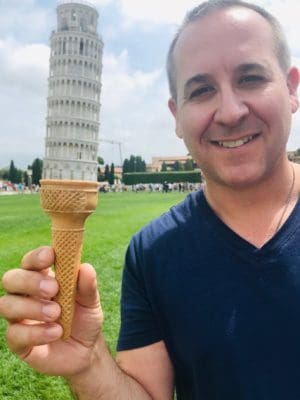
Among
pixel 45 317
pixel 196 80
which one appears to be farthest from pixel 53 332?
pixel 196 80

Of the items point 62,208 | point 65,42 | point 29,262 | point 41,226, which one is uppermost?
point 65,42

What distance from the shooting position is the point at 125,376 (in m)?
1.66

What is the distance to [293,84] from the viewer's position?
1.84 metres

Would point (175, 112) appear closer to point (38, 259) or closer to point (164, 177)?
point (38, 259)

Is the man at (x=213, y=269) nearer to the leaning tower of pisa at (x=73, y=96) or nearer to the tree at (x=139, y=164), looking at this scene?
the leaning tower of pisa at (x=73, y=96)

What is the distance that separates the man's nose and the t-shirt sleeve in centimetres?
57

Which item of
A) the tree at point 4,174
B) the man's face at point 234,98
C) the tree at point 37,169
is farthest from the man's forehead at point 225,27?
the tree at point 4,174

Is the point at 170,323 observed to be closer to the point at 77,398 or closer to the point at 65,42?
the point at 77,398

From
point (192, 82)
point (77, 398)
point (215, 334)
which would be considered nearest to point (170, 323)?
point (215, 334)

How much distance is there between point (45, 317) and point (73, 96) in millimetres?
83645

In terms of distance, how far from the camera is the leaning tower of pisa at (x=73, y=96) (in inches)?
3189

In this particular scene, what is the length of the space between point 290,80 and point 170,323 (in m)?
1.07

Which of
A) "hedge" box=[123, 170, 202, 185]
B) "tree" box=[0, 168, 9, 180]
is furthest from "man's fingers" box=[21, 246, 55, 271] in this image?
"tree" box=[0, 168, 9, 180]

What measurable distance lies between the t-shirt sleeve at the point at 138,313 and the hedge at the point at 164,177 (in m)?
64.7
